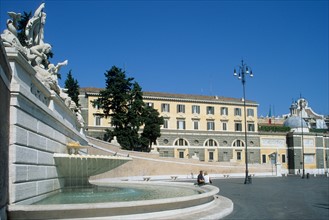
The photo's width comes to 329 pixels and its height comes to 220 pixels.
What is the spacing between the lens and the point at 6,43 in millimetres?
9188

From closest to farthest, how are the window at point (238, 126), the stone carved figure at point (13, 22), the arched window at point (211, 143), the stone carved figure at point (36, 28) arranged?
the stone carved figure at point (13, 22) → the stone carved figure at point (36, 28) → the arched window at point (211, 143) → the window at point (238, 126)

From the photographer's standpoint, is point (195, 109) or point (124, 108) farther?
point (195, 109)

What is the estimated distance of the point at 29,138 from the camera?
371 inches

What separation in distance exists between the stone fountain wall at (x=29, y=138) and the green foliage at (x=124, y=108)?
2966cm

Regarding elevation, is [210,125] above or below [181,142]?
above

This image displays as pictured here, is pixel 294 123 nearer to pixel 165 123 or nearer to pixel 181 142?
pixel 181 142

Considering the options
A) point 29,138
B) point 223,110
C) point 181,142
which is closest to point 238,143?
point 223,110

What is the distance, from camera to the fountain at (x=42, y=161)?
8.24 m

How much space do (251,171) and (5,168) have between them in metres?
46.4

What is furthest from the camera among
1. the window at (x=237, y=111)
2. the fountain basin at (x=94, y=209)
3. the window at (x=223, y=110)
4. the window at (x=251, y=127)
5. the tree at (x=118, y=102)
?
the window at (x=251, y=127)

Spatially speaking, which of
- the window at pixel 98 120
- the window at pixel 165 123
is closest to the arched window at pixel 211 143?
the window at pixel 165 123

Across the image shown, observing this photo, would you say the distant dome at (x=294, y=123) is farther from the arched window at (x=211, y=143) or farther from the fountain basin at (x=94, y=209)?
the fountain basin at (x=94, y=209)

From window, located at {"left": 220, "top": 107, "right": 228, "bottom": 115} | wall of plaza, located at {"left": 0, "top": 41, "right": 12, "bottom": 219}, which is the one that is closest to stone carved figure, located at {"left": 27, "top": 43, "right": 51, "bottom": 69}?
wall of plaza, located at {"left": 0, "top": 41, "right": 12, "bottom": 219}

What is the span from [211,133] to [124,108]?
2053cm
